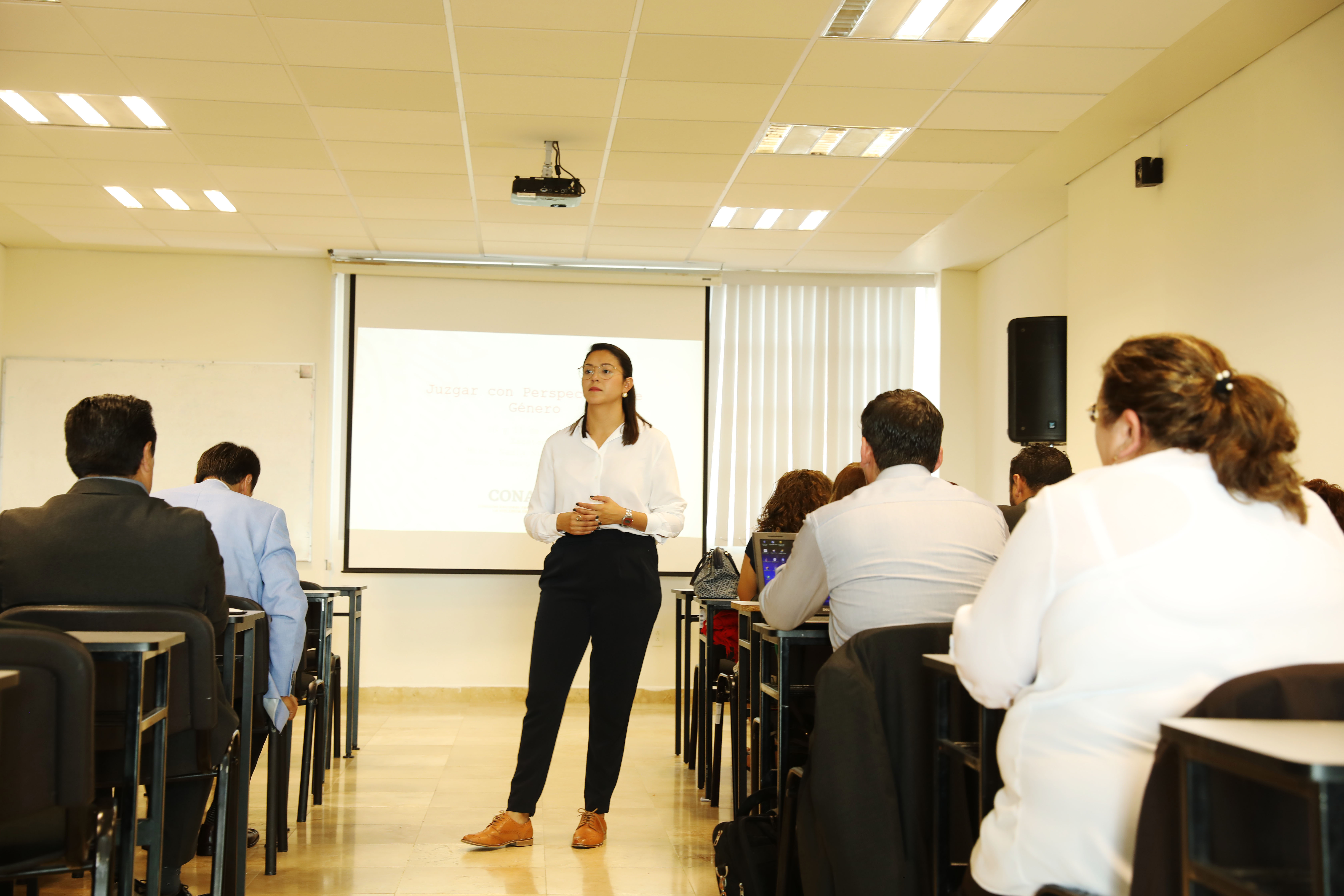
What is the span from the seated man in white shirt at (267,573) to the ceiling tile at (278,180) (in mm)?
2307

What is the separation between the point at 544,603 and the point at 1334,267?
2785 mm

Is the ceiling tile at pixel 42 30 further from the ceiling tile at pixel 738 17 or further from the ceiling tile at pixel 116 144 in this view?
the ceiling tile at pixel 738 17

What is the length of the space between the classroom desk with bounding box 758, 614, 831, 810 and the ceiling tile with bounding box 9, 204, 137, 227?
465 cm

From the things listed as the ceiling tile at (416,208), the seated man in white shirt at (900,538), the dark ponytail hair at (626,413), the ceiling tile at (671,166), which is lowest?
the seated man in white shirt at (900,538)

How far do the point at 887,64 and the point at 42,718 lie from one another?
3.33 m

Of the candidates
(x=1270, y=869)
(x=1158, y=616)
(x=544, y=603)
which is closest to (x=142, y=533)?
(x=544, y=603)

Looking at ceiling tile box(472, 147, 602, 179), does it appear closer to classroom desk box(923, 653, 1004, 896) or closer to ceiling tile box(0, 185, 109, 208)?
ceiling tile box(0, 185, 109, 208)

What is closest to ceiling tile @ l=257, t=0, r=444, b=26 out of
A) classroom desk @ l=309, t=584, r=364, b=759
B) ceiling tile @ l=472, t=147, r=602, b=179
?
ceiling tile @ l=472, t=147, r=602, b=179

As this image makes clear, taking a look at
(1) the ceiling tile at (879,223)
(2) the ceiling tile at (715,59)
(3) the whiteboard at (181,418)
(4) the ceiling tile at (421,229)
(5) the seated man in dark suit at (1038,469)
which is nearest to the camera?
(5) the seated man in dark suit at (1038,469)

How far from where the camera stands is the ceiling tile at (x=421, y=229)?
19.3ft

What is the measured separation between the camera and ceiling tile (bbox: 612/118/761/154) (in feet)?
14.4

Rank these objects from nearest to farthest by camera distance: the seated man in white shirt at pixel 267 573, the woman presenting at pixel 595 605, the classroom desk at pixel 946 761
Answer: the classroom desk at pixel 946 761 → the seated man in white shirt at pixel 267 573 → the woman presenting at pixel 595 605

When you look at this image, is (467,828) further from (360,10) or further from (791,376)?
(791,376)

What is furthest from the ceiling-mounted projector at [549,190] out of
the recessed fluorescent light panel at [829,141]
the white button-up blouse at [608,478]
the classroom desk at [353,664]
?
the classroom desk at [353,664]
